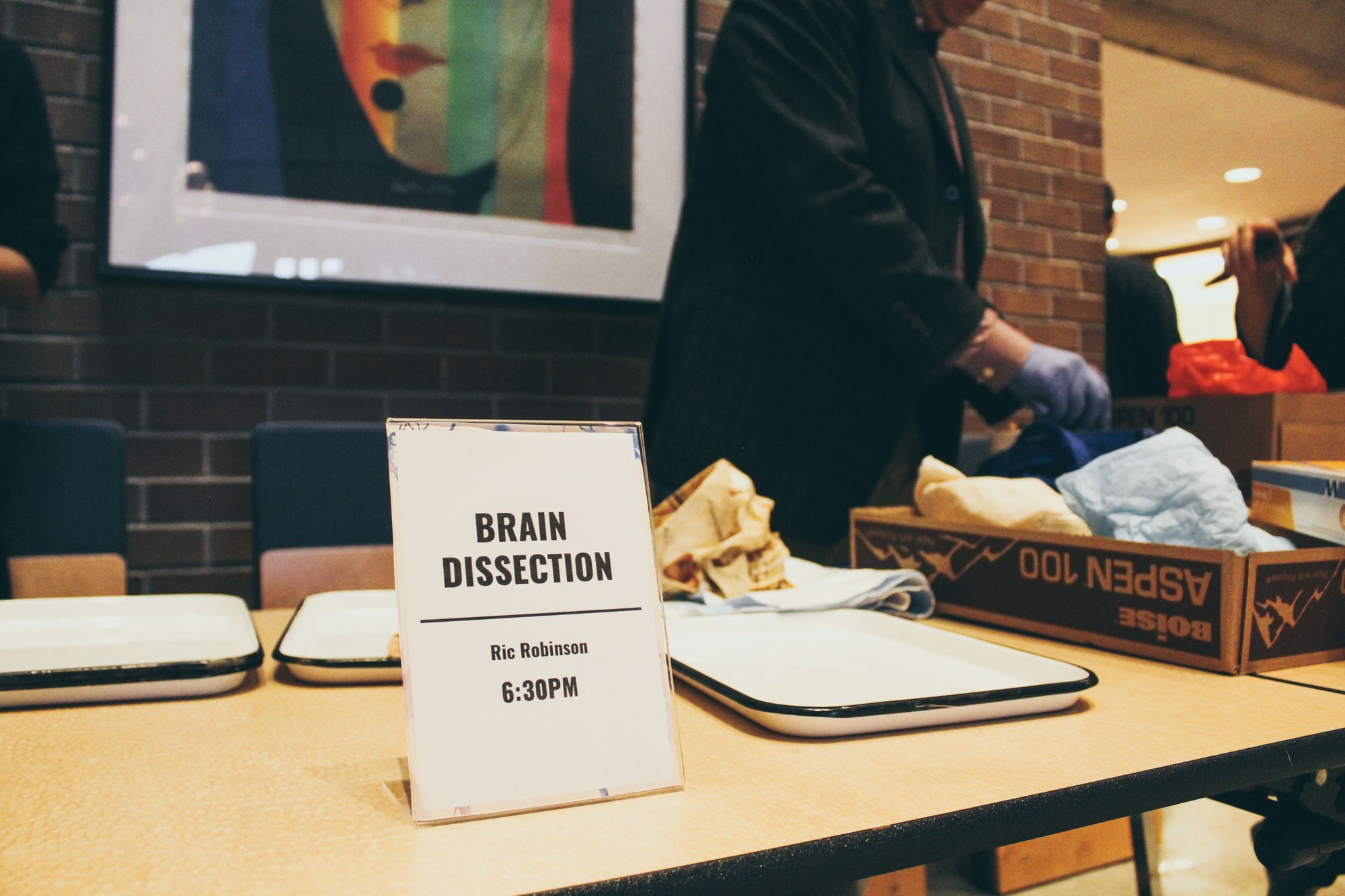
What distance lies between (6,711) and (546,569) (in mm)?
373

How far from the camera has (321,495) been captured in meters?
1.45

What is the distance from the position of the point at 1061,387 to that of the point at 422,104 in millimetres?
1346

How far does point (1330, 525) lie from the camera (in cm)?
71

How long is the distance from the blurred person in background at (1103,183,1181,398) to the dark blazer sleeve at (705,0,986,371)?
3.32 feet

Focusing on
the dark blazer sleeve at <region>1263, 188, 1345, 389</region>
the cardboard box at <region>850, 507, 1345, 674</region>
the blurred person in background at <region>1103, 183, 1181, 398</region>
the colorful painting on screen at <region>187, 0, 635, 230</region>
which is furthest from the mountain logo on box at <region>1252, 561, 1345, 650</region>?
the colorful painting on screen at <region>187, 0, 635, 230</region>

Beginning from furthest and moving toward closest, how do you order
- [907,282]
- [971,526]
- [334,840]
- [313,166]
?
[313,166] → [907,282] → [971,526] → [334,840]

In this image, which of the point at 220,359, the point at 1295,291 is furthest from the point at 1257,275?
the point at 220,359

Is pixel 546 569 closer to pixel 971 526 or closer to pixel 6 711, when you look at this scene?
pixel 6 711

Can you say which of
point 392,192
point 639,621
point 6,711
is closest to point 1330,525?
point 639,621

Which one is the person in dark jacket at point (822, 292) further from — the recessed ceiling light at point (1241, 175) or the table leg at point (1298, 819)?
the recessed ceiling light at point (1241, 175)

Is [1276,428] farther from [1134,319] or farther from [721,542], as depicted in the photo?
[1134,319]

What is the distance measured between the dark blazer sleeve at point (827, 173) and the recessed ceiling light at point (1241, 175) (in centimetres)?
449

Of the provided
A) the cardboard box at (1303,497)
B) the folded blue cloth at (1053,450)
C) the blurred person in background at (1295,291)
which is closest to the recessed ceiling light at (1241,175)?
the blurred person in background at (1295,291)

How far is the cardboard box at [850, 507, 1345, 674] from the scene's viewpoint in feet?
2.10
